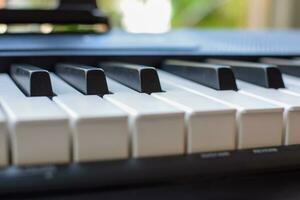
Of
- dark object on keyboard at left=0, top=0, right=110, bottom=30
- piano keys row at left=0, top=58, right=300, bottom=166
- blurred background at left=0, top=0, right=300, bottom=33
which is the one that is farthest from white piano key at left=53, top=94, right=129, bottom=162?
blurred background at left=0, top=0, right=300, bottom=33

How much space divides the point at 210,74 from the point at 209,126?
0.16 m

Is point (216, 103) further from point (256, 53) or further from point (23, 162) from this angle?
point (256, 53)

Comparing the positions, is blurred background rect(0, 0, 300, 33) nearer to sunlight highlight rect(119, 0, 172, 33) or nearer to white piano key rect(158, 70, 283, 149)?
sunlight highlight rect(119, 0, 172, 33)

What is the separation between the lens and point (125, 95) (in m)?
0.49

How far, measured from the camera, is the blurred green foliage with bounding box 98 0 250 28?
6.07 ft

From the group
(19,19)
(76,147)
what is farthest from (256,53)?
(76,147)

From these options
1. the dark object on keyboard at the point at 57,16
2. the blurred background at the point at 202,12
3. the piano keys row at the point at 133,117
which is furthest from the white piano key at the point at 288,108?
the blurred background at the point at 202,12

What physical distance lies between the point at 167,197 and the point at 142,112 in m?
0.08

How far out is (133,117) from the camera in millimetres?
409

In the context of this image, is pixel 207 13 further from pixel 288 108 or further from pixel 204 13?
Answer: pixel 288 108

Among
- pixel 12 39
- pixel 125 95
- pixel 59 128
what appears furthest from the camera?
pixel 12 39

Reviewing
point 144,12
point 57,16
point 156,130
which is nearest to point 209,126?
point 156,130

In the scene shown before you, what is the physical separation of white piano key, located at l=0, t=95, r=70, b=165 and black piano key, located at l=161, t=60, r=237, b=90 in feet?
0.72

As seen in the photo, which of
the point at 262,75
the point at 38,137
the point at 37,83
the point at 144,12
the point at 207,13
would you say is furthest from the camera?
the point at 207,13
